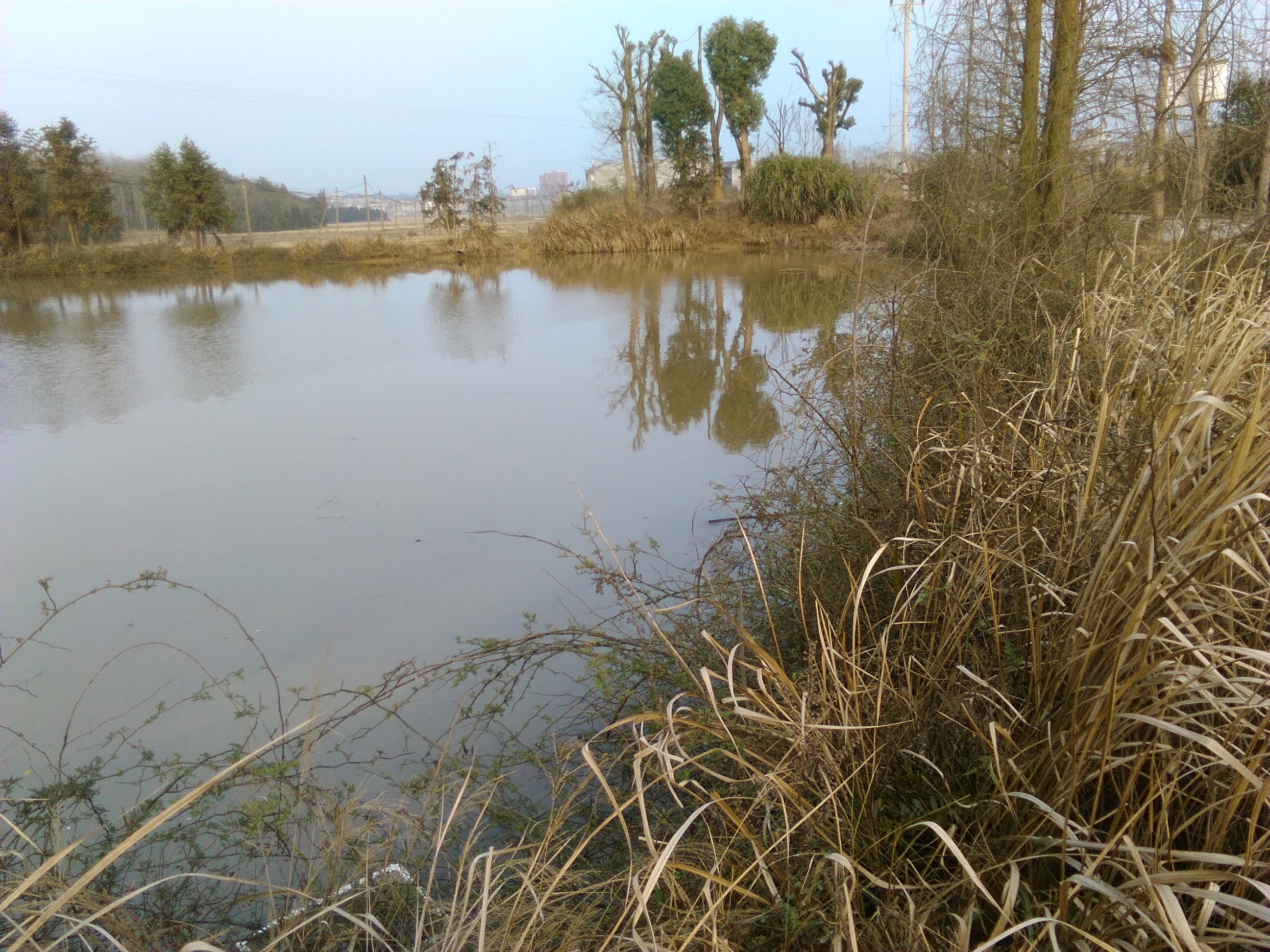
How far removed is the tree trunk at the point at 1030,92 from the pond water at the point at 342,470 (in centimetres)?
112

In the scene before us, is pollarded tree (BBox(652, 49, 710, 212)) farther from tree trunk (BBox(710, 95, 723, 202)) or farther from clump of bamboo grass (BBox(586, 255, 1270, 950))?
clump of bamboo grass (BBox(586, 255, 1270, 950))

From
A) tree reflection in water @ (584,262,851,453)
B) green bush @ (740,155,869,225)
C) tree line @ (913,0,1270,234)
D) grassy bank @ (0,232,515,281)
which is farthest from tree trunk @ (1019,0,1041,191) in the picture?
grassy bank @ (0,232,515,281)

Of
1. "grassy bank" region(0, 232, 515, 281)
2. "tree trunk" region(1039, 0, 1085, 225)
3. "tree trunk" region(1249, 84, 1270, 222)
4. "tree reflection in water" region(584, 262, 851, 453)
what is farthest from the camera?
"grassy bank" region(0, 232, 515, 281)

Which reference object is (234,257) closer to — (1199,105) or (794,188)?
(794,188)

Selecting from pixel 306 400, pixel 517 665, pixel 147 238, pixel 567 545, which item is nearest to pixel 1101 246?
pixel 567 545

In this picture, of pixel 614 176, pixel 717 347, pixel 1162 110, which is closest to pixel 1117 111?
pixel 1162 110

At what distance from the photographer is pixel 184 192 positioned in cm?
1633

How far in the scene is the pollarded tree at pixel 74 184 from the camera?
15.5 metres

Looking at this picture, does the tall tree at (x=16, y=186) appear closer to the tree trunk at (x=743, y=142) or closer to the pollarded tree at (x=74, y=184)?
the pollarded tree at (x=74, y=184)

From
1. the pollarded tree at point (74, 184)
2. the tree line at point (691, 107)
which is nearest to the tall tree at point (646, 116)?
the tree line at point (691, 107)

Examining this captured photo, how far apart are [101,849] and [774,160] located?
19032 mm

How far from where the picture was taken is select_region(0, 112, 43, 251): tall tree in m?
15.3

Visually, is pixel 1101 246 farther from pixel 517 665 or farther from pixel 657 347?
pixel 657 347

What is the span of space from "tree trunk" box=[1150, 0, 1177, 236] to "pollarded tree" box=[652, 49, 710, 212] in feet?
53.7
